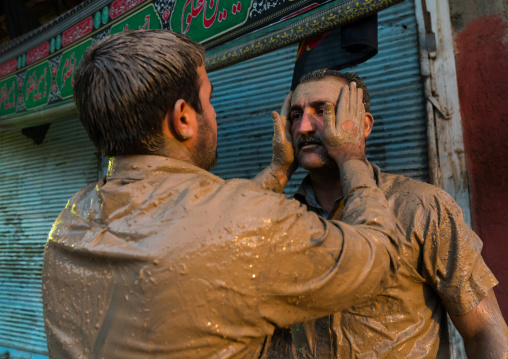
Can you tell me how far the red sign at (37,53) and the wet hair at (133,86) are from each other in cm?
414

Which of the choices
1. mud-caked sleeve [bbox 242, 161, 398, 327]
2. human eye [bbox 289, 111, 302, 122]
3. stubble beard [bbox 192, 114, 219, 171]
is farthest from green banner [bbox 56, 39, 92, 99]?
mud-caked sleeve [bbox 242, 161, 398, 327]

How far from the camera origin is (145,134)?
1261 mm

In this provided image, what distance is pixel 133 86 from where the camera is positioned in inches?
46.6

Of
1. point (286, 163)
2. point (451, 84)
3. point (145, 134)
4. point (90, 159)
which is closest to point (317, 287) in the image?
point (145, 134)

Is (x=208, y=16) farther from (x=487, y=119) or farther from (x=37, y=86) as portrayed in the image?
(x=37, y=86)

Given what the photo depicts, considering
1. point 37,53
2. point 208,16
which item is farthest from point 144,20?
point 37,53

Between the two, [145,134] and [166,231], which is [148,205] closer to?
[166,231]

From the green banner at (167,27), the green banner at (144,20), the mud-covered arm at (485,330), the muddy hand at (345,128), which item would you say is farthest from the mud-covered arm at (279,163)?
the green banner at (144,20)

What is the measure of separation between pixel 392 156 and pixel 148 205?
2.36 metres

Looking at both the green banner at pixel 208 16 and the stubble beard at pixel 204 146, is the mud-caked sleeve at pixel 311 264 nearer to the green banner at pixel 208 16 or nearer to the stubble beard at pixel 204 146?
the stubble beard at pixel 204 146

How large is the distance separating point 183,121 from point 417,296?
1327 mm

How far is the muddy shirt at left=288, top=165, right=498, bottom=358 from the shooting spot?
→ 167 cm

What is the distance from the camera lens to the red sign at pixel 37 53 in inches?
185

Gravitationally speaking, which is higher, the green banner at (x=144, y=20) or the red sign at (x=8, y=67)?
the red sign at (x=8, y=67)
